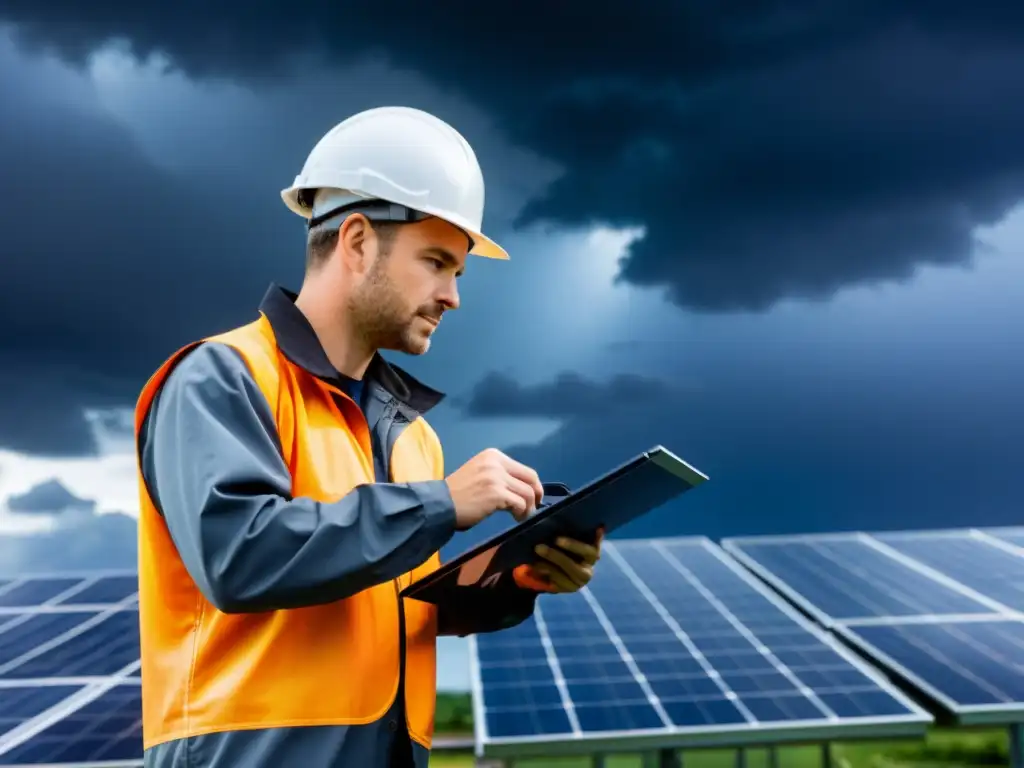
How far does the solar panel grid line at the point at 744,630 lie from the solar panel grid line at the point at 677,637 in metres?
0.41

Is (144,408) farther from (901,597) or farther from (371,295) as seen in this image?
(901,597)

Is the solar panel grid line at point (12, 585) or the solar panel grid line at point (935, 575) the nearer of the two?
the solar panel grid line at point (935, 575)

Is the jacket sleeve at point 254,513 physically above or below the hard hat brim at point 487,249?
below

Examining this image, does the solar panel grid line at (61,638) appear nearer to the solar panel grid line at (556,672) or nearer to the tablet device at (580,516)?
the solar panel grid line at (556,672)

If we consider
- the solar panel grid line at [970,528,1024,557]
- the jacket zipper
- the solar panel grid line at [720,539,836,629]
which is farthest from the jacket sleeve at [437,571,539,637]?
the solar panel grid line at [970,528,1024,557]

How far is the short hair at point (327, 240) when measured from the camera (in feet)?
8.68

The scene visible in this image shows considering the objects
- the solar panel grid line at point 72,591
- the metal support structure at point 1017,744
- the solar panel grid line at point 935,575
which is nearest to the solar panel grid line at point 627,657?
the metal support structure at point 1017,744

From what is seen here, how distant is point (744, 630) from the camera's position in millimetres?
6742

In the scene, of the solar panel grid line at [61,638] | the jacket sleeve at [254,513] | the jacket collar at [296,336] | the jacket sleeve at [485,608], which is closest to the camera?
the jacket sleeve at [254,513]

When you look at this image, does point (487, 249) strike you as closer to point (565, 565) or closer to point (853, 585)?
point (565, 565)

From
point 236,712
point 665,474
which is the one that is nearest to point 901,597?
point 665,474

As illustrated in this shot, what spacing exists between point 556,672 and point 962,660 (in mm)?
2785

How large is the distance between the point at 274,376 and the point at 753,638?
5.17 meters

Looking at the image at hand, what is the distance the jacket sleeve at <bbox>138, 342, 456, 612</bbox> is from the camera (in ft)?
6.76
